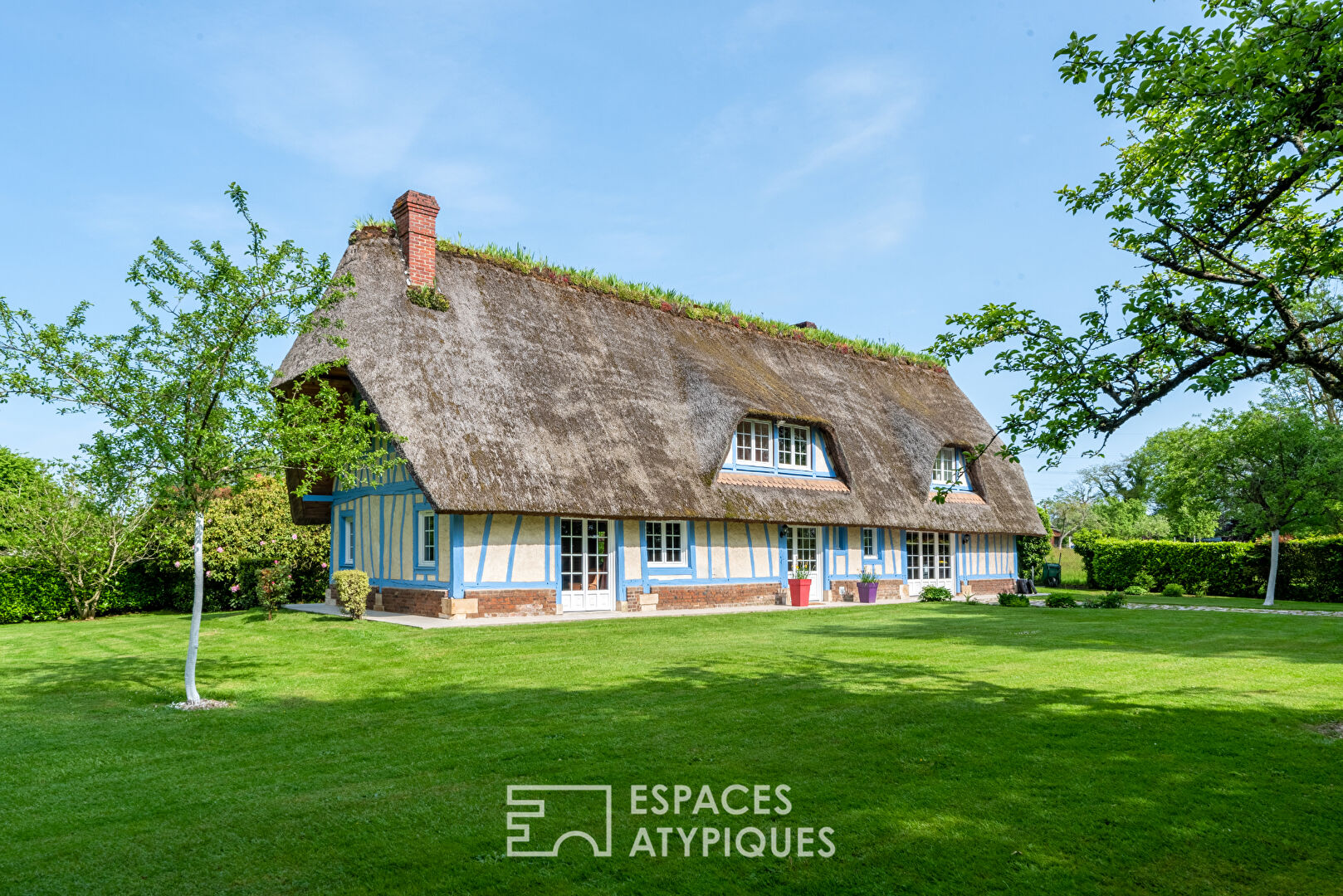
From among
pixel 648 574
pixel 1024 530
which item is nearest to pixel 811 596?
pixel 648 574

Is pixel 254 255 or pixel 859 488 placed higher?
pixel 254 255

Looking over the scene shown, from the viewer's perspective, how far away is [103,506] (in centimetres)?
757

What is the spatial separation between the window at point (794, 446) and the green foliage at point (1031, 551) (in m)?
8.97

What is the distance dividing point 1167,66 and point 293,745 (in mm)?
7148

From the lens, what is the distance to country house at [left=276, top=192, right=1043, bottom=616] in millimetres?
14898

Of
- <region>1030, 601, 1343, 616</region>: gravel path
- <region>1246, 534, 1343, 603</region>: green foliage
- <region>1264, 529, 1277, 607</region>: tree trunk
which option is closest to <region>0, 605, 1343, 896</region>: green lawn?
<region>1030, 601, 1343, 616</region>: gravel path

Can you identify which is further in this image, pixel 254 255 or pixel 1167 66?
pixel 254 255

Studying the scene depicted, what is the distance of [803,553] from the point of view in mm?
19828

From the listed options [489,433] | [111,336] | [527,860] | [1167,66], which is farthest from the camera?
[489,433]

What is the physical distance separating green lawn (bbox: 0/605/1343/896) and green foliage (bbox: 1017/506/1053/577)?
51.3 feet

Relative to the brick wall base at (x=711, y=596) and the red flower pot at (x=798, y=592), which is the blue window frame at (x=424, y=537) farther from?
the red flower pot at (x=798, y=592)

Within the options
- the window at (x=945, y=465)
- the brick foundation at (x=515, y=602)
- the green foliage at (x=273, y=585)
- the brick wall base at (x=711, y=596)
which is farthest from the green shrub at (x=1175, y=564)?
the green foliage at (x=273, y=585)

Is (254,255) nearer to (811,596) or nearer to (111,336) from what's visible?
(111,336)

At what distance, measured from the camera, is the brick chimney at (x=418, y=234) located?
1667 cm
